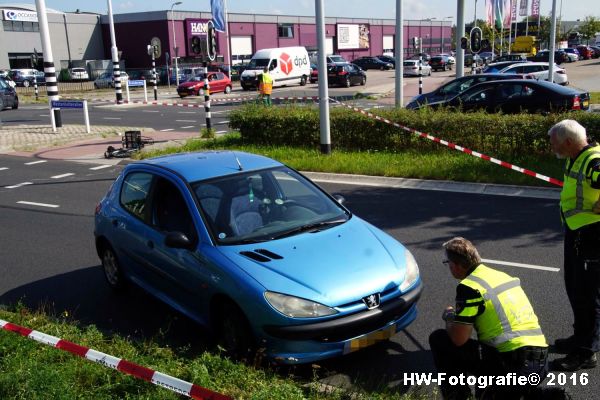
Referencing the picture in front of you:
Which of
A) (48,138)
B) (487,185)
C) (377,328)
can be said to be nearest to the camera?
(377,328)

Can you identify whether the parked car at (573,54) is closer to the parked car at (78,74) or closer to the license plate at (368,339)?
the parked car at (78,74)

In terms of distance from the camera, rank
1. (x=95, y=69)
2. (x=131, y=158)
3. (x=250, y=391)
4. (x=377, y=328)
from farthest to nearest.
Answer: (x=95, y=69) < (x=131, y=158) < (x=377, y=328) < (x=250, y=391)

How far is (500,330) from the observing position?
11.8 feet

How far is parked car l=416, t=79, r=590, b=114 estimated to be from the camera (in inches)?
584

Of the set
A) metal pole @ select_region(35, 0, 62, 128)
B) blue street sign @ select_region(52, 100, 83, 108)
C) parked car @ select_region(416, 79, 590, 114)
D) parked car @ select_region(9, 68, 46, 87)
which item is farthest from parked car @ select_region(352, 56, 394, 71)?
parked car @ select_region(416, 79, 590, 114)

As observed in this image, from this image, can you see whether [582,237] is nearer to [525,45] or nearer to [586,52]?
[525,45]

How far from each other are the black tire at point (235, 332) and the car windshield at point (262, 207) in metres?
0.58

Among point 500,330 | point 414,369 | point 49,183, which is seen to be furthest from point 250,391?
point 49,183

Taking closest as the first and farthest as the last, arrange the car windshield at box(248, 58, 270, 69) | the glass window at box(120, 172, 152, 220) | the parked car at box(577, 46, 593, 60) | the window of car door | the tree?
1. the window of car door
2. the glass window at box(120, 172, 152, 220)
3. the car windshield at box(248, 58, 270, 69)
4. the parked car at box(577, 46, 593, 60)
5. the tree

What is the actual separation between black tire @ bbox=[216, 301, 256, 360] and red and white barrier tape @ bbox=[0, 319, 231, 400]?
75cm

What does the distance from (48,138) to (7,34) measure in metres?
47.8

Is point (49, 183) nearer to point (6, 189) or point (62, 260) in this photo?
point (6, 189)

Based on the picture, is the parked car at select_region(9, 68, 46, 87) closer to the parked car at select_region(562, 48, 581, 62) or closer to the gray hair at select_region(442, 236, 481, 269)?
the parked car at select_region(562, 48, 581, 62)

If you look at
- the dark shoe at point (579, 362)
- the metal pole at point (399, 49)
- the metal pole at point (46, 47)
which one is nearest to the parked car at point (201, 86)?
the metal pole at point (46, 47)
